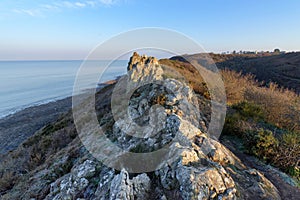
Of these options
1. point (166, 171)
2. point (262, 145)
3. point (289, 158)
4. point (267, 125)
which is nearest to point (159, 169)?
point (166, 171)

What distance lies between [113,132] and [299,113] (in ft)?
38.8

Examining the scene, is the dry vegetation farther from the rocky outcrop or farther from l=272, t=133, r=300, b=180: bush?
the rocky outcrop

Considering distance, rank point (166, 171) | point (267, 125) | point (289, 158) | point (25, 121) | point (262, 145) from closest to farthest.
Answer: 1. point (166, 171)
2. point (289, 158)
3. point (262, 145)
4. point (267, 125)
5. point (25, 121)

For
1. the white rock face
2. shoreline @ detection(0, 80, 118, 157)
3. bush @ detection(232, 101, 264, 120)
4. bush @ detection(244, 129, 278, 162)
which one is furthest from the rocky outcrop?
shoreline @ detection(0, 80, 118, 157)

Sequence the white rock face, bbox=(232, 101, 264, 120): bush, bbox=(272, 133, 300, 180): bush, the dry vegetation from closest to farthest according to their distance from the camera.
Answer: the white rock face < bbox=(272, 133, 300, 180): bush < the dry vegetation < bbox=(232, 101, 264, 120): bush

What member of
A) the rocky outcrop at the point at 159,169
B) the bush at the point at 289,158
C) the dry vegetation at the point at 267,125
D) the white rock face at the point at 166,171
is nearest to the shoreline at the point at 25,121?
the rocky outcrop at the point at 159,169

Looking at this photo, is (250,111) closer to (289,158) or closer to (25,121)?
(289,158)

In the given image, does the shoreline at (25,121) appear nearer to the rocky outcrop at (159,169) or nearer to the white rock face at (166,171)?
the rocky outcrop at (159,169)

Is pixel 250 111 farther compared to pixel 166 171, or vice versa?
pixel 250 111

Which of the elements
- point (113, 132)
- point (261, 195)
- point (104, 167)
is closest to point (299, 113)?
point (261, 195)

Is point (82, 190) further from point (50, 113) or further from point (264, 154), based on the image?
point (50, 113)

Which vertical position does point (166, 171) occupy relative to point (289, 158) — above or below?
above

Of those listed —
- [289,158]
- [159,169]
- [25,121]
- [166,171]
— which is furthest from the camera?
[25,121]

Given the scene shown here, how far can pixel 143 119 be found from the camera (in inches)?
308
